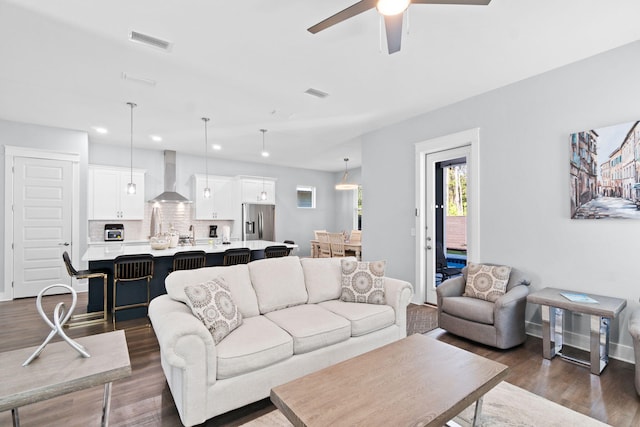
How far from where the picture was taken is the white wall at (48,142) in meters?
4.85

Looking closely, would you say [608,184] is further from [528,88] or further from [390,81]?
[390,81]

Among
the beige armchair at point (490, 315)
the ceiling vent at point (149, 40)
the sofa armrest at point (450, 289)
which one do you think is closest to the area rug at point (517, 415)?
the beige armchair at point (490, 315)

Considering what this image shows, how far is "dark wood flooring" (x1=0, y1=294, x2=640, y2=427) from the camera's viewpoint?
200cm

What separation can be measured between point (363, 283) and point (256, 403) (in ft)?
4.84

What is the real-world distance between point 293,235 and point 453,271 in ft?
17.6

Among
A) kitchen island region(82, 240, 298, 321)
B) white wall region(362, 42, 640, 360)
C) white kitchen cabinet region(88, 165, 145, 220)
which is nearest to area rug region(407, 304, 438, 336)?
white wall region(362, 42, 640, 360)

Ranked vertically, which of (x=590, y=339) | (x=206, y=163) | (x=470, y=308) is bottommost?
(x=590, y=339)

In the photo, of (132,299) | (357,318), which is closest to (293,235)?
(132,299)

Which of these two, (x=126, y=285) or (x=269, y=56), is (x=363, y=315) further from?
(x=126, y=285)

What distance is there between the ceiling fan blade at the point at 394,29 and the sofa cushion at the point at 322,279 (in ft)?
7.14

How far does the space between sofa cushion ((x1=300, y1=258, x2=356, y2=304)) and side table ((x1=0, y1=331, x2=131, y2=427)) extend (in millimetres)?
1788

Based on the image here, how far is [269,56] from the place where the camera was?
2.92 meters

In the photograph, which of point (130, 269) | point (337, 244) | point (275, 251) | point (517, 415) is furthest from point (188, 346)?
point (337, 244)

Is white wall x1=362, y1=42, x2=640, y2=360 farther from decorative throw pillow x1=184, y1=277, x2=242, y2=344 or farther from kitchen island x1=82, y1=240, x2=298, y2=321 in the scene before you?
kitchen island x1=82, y1=240, x2=298, y2=321
